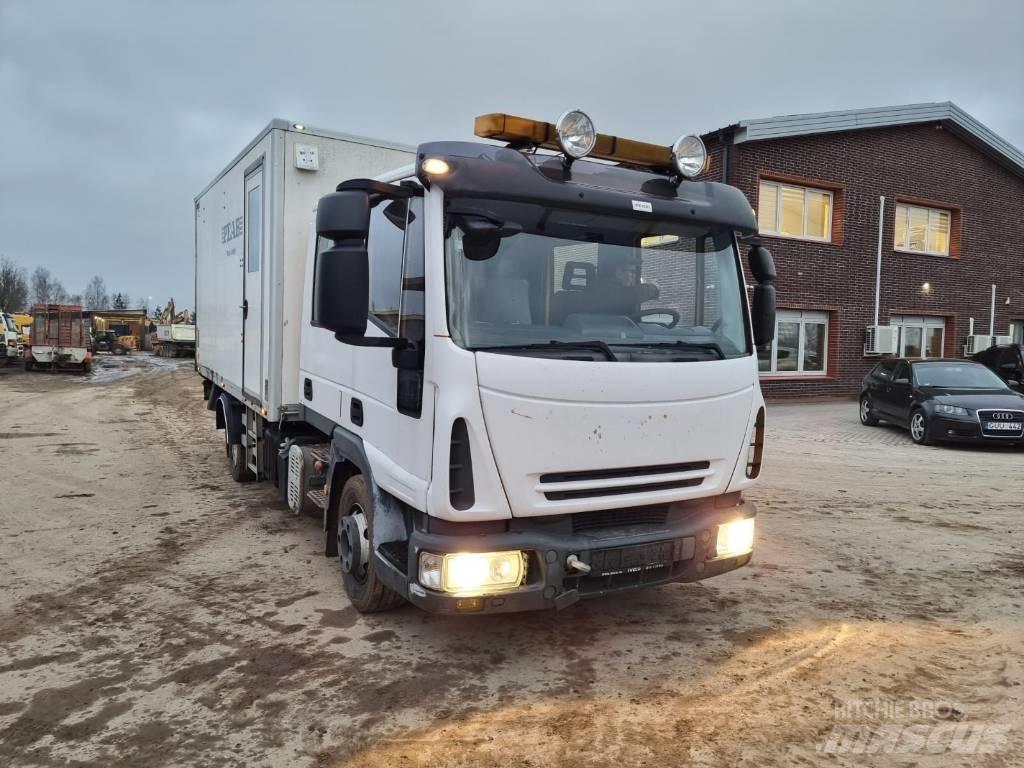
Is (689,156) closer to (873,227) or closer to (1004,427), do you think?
(1004,427)

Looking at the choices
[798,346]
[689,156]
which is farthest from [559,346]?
[798,346]

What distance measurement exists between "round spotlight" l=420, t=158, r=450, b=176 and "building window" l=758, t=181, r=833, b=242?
1493 cm

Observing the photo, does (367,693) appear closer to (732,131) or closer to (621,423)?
(621,423)

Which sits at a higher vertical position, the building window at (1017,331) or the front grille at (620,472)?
the building window at (1017,331)

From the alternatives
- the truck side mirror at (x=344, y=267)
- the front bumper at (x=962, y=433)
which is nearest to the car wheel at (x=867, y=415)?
the front bumper at (x=962, y=433)

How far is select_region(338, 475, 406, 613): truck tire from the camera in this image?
167 inches

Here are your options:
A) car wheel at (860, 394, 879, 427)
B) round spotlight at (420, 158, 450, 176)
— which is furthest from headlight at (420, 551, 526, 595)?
car wheel at (860, 394, 879, 427)

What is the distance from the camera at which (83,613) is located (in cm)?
456

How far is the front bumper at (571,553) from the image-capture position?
3408 millimetres

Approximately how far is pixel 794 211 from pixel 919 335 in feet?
19.5

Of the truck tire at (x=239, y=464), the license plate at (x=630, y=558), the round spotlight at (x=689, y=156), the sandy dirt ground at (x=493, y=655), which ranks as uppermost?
the round spotlight at (x=689, y=156)

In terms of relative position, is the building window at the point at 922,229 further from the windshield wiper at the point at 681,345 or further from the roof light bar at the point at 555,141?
the windshield wiper at the point at 681,345

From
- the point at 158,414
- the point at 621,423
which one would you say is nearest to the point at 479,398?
the point at 621,423

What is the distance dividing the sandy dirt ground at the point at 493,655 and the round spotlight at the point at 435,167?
8.01ft
